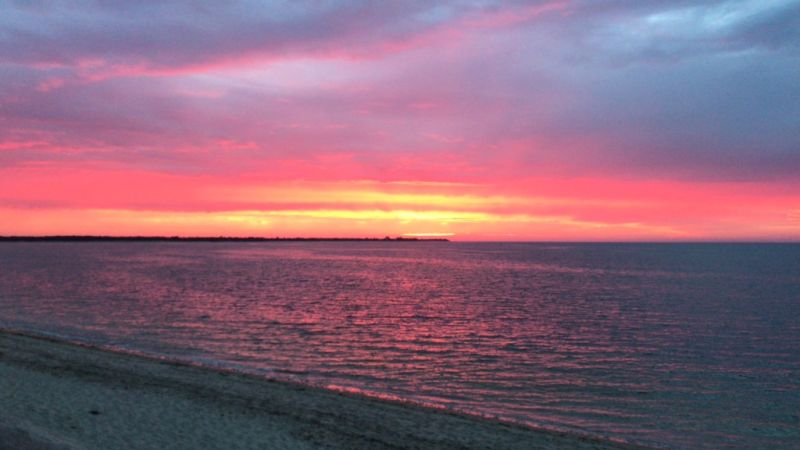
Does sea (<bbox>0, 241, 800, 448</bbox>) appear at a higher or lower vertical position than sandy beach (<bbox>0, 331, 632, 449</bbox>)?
lower

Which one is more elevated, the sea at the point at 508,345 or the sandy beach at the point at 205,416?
the sandy beach at the point at 205,416

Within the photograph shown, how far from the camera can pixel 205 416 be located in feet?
46.1

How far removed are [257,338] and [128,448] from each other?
18.5 meters

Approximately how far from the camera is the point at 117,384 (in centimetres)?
1702

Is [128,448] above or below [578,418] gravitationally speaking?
above

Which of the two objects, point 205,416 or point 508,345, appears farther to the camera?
point 508,345

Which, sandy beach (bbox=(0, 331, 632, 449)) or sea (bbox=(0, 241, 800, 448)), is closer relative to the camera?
sandy beach (bbox=(0, 331, 632, 449))

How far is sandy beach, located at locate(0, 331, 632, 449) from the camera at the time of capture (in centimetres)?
1205

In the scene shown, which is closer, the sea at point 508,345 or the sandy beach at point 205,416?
the sandy beach at point 205,416

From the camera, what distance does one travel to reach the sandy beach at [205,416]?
12.0m

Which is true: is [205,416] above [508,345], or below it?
above

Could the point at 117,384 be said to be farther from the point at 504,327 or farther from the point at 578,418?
the point at 504,327

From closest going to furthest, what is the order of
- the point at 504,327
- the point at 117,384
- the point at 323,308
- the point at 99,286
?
the point at 117,384 → the point at 504,327 → the point at 323,308 → the point at 99,286

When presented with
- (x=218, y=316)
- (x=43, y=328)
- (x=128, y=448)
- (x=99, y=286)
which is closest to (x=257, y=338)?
(x=218, y=316)
